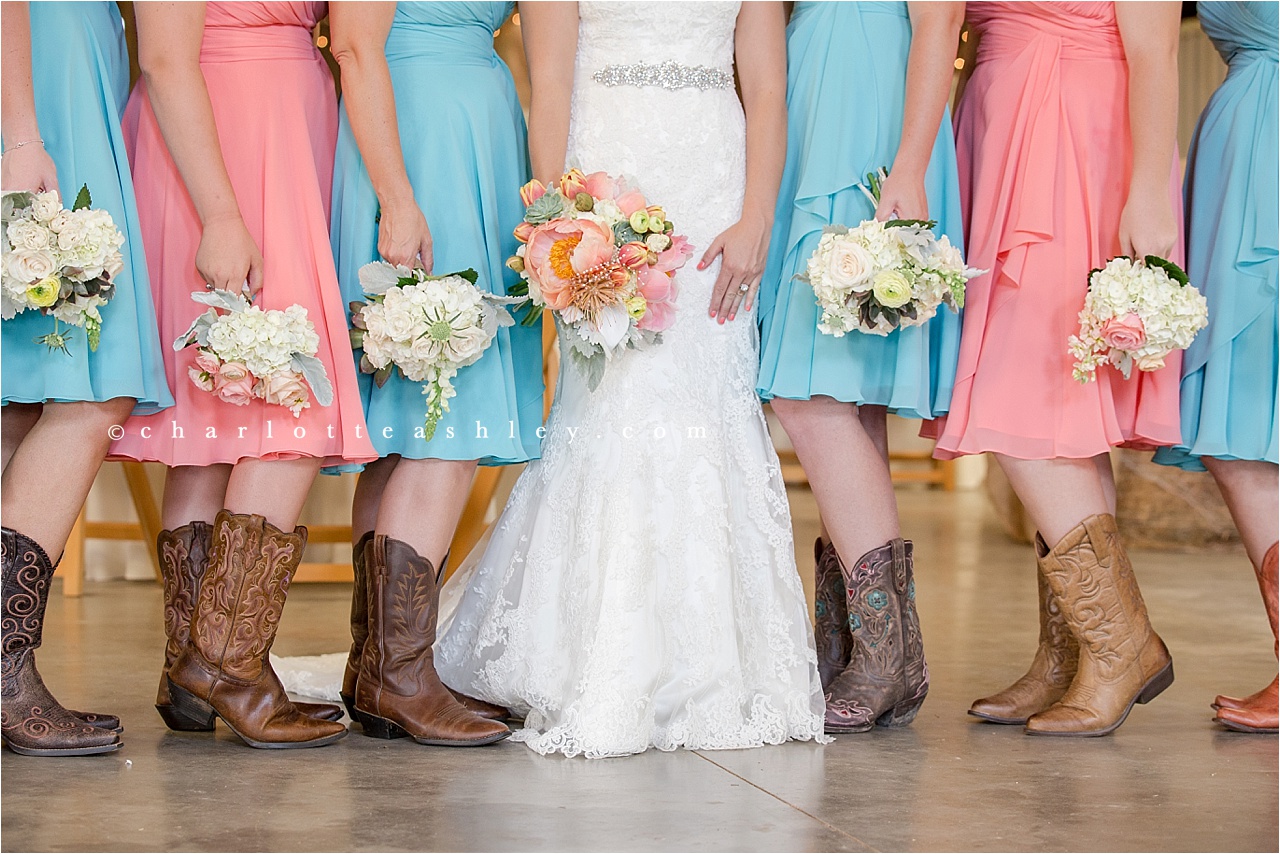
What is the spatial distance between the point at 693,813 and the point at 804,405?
102 cm

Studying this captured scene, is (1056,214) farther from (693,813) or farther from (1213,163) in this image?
(693,813)

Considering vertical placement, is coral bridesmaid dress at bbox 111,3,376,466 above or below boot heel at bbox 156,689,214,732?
above

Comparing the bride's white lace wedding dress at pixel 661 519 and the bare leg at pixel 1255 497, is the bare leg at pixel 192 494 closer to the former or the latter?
the bride's white lace wedding dress at pixel 661 519

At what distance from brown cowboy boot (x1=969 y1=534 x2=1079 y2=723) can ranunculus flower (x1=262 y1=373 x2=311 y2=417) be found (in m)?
1.59

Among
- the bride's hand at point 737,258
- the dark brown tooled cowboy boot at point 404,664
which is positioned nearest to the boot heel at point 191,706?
the dark brown tooled cowboy boot at point 404,664

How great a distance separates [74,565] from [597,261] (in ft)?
10.7

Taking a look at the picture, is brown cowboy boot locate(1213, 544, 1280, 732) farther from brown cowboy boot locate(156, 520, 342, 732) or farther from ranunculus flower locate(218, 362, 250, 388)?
ranunculus flower locate(218, 362, 250, 388)

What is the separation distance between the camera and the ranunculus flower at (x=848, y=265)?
2.63 m

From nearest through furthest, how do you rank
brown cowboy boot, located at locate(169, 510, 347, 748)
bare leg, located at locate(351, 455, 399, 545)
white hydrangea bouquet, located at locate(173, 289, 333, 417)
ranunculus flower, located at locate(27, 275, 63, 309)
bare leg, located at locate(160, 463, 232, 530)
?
ranunculus flower, located at locate(27, 275, 63, 309) → white hydrangea bouquet, located at locate(173, 289, 333, 417) → brown cowboy boot, located at locate(169, 510, 347, 748) → bare leg, located at locate(160, 463, 232, 530) → bare leg, located at locate(351, 455, 399, 545)

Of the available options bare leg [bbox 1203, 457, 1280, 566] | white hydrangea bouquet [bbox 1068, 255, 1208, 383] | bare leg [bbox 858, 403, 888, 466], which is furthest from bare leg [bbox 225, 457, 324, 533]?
bare leg [bbox 1203, 457, 1280, 566]

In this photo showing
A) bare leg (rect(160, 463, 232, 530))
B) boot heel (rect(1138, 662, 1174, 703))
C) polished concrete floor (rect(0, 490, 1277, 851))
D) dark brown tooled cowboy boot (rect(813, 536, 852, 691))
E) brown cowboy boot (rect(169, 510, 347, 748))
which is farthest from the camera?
dark brown tooled cowboy boot (rect(813, 536, 852, 691))

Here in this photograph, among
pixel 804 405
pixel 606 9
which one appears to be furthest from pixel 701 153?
pixel 804 405

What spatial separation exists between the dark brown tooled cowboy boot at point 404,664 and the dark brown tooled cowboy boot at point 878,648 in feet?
2.43

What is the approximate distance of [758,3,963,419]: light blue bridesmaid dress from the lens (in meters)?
2.86
